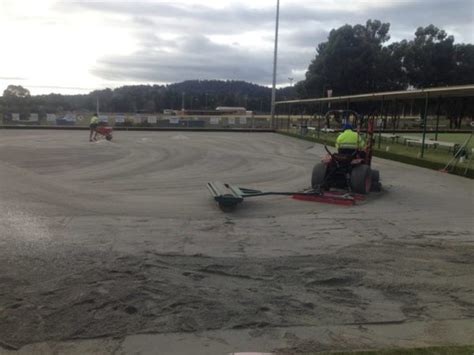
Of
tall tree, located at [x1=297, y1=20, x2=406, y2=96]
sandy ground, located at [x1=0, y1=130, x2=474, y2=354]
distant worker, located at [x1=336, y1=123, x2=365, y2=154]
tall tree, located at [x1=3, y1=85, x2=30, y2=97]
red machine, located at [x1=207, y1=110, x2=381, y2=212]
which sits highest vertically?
tall tree, located at [x1=297, y1=20, x2=406, y2=96]

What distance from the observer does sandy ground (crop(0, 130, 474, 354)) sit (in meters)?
4.10

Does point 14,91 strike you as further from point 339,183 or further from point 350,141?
point 350,141

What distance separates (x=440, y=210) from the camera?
→ 9.51 meters

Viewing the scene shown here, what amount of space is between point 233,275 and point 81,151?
16.3 metres

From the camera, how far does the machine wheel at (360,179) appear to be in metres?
10.6

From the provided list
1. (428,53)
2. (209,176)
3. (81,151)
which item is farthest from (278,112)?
(209,176)

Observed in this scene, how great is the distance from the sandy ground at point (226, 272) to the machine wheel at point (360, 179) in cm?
41

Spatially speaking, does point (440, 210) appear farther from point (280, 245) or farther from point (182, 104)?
point (182, 104)

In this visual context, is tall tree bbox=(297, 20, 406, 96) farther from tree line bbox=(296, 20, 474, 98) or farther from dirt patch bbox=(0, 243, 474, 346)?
dirt patch bbox=(0, 243, 474, 346)

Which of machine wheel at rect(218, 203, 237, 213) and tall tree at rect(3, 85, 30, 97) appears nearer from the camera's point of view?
machine wheel at rect(218, 203, 237, 213)

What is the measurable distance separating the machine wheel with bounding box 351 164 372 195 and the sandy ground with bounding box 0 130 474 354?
41 cm

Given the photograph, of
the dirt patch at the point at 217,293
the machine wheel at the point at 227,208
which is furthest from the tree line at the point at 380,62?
the dirt patch at the point at 217,293

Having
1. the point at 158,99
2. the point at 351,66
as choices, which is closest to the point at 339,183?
the point at 351,66

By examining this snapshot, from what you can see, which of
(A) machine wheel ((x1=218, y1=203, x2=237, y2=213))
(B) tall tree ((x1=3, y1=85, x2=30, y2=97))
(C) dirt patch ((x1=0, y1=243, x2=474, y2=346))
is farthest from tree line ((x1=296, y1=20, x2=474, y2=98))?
(C) dirt patch ((x1=0, y1=243, x2=474, y2=346))
